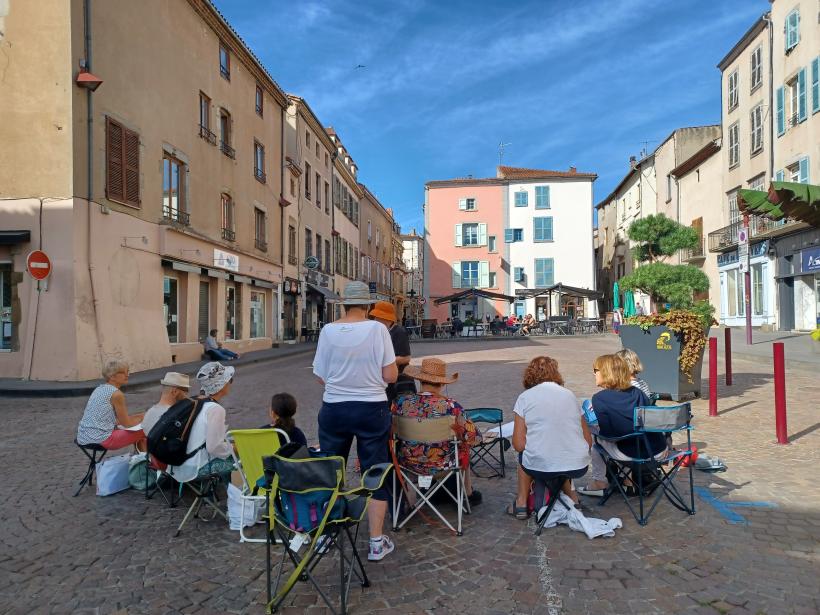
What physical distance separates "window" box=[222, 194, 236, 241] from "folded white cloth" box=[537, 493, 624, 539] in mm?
18090

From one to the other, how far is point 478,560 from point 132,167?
1407cm

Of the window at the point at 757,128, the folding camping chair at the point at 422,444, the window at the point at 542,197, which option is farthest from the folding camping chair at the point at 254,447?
the window at the point at 542,197

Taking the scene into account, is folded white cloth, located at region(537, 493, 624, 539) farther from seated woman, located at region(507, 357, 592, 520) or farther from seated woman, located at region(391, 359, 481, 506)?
seated woman, located at region(391, 359, 481, 506)

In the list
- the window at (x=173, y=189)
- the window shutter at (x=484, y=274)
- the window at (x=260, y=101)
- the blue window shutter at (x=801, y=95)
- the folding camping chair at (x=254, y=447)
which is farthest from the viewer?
the window shutter at (x=484, y=274)

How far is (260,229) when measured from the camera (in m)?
23.9

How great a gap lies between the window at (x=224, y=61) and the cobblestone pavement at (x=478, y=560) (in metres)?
17.8

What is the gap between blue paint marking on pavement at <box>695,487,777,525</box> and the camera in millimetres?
4059

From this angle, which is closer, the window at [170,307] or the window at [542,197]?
the window at [170,307]

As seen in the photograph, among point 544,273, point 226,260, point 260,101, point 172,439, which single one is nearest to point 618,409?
point 172,439

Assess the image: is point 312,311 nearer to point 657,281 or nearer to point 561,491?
point 657,281

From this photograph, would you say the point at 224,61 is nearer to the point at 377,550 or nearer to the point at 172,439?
the point at 172,439

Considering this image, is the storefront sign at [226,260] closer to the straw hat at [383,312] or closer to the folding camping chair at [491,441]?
the folding camping chair at [491,441]

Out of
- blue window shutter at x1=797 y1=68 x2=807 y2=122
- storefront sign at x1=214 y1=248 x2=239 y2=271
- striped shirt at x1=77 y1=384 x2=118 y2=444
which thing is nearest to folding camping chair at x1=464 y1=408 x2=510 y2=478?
striped shirt at x1=77 y1=384 x2=118 y2=444

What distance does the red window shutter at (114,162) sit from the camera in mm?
13453
